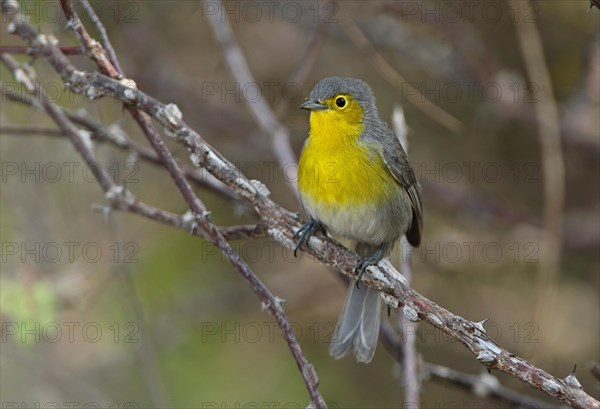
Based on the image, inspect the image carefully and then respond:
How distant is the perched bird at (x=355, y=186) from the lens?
3988 mm

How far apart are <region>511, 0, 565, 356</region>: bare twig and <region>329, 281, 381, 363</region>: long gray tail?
1.12 metres

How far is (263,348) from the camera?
244 inches

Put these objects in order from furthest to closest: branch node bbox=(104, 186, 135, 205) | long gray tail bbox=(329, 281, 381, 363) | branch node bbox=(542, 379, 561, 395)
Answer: long gray tail bbox=(329, 281, 381, 363), branch node bbox=(104, 186, 135, 205), branch node bbox=(542, 379, 561, 395)

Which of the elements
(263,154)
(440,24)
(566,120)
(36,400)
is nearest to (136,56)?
(263,154)

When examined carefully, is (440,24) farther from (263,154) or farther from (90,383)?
(90,383)

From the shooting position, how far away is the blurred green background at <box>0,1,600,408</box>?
556 centimetres

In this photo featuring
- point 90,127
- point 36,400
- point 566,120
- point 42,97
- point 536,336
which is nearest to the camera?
point 42,97

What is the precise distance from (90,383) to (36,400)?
848mm

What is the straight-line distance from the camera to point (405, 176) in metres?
4.23

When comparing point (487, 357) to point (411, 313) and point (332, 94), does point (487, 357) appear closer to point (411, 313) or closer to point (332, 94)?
point (411, 313)

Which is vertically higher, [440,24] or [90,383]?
[440,24]

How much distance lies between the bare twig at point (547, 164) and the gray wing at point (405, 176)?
0.83 m

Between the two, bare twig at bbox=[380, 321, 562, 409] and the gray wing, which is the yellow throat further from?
bare twig at bbox=[380, 321, 562, 409]

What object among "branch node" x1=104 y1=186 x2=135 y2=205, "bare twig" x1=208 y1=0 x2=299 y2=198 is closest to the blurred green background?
"bare twig" x1=208 y1=0 x2=299 y2=198
